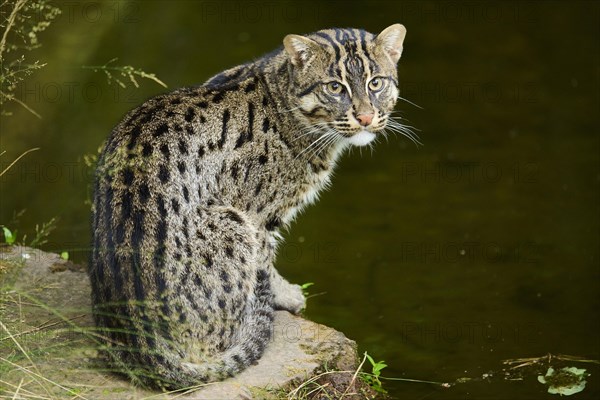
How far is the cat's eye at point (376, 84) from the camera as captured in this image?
7676mm


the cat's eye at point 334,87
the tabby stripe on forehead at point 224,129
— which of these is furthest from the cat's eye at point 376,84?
the tabby stripe on forehead at point 224,129

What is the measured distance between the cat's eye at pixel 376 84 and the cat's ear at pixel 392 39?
30cm

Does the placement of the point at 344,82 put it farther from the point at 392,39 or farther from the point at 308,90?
the point at 392,39

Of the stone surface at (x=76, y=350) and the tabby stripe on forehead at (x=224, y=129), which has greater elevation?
the tabby stripe on forehead at (x=224, y=129)

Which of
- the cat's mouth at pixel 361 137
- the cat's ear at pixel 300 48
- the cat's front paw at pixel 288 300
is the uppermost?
the cat's ear at pixel 300 48

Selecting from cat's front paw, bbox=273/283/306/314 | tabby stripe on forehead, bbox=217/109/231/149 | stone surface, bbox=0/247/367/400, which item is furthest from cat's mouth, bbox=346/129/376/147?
stone surface, bbox=0/247/367/400

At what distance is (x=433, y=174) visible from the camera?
38.6 feet

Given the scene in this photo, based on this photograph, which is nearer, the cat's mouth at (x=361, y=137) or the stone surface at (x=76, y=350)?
the stone surface at (x=76, y=350)

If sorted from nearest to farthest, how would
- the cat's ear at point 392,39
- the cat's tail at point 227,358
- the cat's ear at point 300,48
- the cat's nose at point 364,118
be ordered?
1. the cat's tail at point 227,358
2. the cat's nose at point 364,118
3. the cat's ear at point 300,48
4. the cat's ear at point 392,39

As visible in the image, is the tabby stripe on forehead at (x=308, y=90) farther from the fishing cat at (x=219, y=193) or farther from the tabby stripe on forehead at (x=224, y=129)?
the tabby stripe on forehead at (x=224, y=129)

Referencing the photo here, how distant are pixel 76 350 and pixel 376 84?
2874 mm

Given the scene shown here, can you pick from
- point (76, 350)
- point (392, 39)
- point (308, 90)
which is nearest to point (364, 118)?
point (308, 90)

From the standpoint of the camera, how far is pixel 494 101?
44.1 ft

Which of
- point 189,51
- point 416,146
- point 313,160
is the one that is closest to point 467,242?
point 416,146
